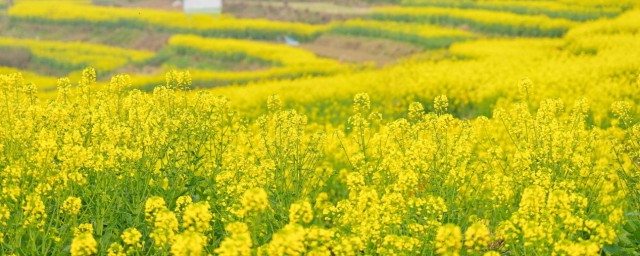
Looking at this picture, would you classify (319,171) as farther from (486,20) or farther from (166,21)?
(166,21)

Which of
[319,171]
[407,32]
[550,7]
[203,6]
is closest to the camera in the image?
[319,171]

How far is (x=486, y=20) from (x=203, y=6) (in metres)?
13.1

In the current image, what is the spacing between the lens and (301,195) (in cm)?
619

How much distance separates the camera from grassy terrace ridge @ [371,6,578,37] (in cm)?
3188

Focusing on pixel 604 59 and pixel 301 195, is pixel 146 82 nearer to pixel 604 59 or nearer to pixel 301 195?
pixel 604 59

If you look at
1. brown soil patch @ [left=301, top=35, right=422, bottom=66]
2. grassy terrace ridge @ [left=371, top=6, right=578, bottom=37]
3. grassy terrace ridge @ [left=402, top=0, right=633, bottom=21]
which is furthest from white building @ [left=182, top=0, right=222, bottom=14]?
grassy terrace ridge @ [left=402, top=0, right=633, bottom=21]

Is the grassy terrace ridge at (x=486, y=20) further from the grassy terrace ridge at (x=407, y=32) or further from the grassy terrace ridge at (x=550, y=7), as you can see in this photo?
the grassy terrace ridge at (x=407, y=32)

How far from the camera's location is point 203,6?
39.3 m

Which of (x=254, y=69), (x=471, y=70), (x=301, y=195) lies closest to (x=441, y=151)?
(x=301, y=195)

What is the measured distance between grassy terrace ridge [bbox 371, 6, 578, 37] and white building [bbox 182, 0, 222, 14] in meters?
7.27

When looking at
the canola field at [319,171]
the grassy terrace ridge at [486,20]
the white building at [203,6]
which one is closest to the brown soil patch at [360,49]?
the grassy terrace ridge at [486,20]

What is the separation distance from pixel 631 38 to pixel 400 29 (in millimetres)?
11184

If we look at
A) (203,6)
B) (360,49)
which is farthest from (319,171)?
(203,6)

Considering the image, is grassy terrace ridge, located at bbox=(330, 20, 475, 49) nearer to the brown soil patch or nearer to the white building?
the brown soil patch
